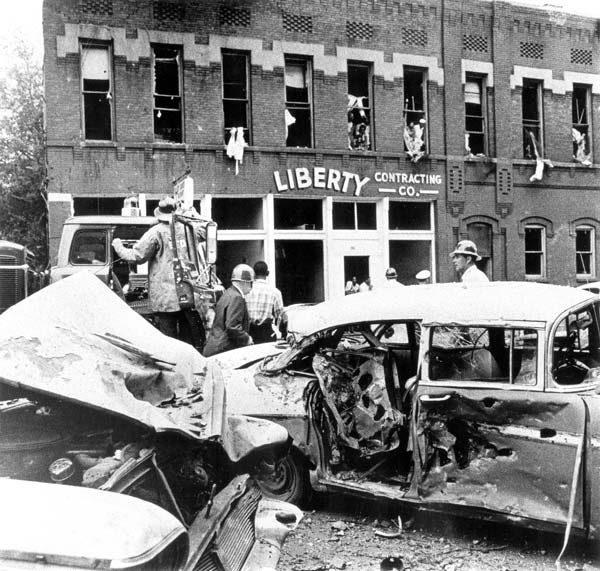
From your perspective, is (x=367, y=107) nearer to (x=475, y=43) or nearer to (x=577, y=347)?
(x=475, y=43)

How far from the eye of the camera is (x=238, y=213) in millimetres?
16672

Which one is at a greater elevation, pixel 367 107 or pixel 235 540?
pixel 367 107

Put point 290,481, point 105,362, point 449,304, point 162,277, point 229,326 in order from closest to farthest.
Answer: point 105,362, point 449,304, point 290,481, point 229,326, point 162,277

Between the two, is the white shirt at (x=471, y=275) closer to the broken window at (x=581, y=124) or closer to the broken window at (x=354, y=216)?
the broken window at (x=354, y=216)

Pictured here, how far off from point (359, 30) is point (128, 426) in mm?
16377

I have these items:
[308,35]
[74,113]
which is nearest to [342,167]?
[308,35]

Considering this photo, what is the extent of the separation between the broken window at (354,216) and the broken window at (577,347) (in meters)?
12.5

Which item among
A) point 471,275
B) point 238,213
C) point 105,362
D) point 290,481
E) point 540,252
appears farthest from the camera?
point 540,252

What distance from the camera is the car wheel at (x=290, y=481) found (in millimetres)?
4992

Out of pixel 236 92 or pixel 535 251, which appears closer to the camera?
pixel 236 92

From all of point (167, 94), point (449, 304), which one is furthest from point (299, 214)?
point (449, 304)

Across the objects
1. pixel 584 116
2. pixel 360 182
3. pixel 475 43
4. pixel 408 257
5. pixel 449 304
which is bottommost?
pixel 449 304

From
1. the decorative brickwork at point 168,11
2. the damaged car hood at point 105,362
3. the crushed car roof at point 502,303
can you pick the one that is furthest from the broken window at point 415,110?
the damaged car hood at point 105,362

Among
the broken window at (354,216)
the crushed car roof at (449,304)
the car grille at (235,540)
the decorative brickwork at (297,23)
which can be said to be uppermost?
the decorative brickwork at (297,23)
